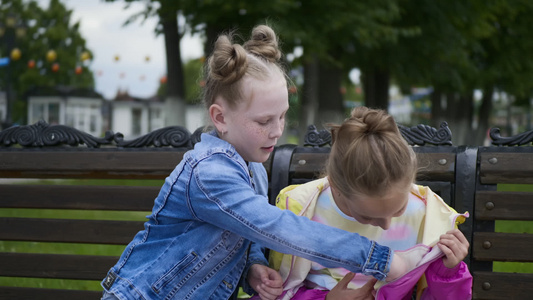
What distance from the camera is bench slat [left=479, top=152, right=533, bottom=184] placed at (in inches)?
111

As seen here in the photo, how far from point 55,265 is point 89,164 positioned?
55 centimetres

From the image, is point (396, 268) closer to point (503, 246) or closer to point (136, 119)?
point (503, 246)

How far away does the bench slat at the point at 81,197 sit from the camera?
3.33 metres

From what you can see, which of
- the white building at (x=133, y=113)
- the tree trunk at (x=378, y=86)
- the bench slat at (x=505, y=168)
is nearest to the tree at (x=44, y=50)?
the white building at (x=133, y=113)

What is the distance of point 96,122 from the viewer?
44656 mm

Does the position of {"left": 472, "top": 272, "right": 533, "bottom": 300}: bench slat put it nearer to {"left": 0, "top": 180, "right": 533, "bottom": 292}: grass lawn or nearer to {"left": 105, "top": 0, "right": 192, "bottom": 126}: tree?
{"left": 0, "top": 180, "right": 533, "bottom": 292}: grass lawn

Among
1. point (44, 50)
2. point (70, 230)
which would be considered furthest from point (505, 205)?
point (44, 50)

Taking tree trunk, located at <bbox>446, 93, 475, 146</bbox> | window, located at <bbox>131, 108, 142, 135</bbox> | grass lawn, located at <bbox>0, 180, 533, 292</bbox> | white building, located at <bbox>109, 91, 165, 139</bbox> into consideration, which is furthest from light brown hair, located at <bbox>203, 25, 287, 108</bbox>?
window, located at <bbox>131, 108, 142, 135</bbox>

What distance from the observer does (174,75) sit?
50.9ft

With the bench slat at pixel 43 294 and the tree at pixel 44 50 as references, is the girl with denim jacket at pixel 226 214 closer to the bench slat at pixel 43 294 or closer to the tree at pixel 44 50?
the bench slat at pixel 43 294

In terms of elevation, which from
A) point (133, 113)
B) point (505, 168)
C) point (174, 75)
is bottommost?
point (133, 113)

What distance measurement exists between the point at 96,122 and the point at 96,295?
4259 centimetres

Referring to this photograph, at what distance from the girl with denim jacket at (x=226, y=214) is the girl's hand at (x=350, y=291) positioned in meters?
0.13

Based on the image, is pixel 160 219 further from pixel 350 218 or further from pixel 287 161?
pixel 287 161
